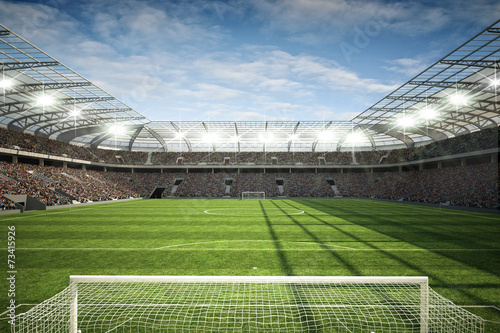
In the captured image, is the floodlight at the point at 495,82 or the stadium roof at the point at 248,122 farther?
the floodlight at the point at 495,82

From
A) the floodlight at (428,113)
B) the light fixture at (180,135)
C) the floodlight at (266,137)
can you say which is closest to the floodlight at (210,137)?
the light fixture at (180,135)

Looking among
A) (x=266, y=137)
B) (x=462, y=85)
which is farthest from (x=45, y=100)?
(x=462, y=85)

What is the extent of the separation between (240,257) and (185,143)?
1933 inches

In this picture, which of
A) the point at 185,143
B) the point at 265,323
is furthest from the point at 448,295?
the point at 185,143

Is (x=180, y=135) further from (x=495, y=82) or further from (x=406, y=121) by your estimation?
(x=495, y=82)

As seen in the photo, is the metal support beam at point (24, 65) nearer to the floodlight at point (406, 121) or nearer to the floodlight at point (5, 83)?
the floodlight at point (5, 83)

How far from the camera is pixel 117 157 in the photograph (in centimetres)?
5244

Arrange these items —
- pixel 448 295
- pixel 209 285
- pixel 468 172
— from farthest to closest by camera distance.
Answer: pixel 468 172 < pixel 209 285 < pixel 448 295

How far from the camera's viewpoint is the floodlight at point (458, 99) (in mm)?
28653

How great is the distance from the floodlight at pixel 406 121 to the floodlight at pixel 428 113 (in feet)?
7.40

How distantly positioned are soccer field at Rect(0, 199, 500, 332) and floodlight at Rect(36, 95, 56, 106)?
62.0 feet

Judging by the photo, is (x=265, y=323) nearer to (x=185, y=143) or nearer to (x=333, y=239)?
(x=333, y=239)

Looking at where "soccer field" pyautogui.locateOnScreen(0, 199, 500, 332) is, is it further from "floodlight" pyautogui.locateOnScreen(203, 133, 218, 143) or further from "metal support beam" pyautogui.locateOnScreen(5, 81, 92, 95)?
"floodlight" pyautogui.locateOnScreen(203, 133, 218, 143)

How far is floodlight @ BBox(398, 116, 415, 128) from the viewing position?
39269 mm
